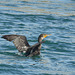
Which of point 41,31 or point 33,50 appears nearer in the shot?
point 33,50

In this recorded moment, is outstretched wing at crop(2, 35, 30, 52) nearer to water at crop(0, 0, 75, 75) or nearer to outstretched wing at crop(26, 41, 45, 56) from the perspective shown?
outstretched wing at crop(26, 41, 45, 56)

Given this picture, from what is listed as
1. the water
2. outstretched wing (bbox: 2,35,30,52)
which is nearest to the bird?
outstretched wing (bbox: 2,35,30,52)

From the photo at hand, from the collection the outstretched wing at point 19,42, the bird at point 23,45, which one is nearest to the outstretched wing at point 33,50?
the bird at point 23,45

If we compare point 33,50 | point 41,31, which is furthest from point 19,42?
point 41,31

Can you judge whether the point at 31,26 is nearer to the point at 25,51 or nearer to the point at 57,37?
the point at 57,37

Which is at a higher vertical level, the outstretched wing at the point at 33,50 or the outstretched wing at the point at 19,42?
the outstretched wing at the point at 19,42

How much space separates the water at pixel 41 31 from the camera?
381 inches

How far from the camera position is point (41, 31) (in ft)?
48.8

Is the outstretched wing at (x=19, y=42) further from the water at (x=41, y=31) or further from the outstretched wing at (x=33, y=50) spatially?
the water at (x=41, y=31)

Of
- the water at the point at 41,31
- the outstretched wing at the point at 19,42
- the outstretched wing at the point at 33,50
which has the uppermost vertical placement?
the outstretched wing at the point at 19,42

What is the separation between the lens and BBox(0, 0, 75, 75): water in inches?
381

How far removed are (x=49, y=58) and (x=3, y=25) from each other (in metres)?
5.40

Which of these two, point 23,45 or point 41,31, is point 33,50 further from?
point 41,31

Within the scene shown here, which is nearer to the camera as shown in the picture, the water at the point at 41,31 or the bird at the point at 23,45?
the water at the point at 41,31
